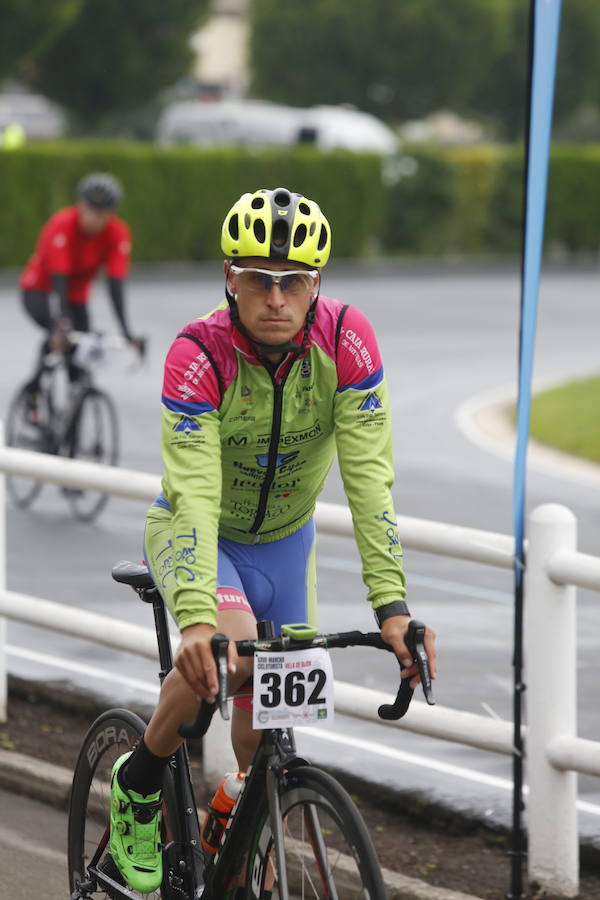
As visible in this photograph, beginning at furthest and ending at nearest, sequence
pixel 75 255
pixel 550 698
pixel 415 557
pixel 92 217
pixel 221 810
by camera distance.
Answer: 1. pixel 75 255
2. pixel 92 217
3. pixel 415 557
4. pixel 550 698
5. pixel 221 810

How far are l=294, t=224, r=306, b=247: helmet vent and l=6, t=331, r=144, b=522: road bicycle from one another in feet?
25.2

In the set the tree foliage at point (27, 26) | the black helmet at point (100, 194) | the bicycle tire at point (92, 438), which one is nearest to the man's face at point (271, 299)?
the black helmet at point (100, 194)

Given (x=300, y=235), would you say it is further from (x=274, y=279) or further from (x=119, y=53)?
(x=119, y=53)

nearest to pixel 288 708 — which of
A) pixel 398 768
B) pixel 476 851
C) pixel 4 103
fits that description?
pixel 476 851

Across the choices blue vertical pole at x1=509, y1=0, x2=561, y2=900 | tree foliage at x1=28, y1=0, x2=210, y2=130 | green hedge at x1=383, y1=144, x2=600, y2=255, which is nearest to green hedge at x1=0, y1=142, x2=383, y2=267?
green hedge at x1=383, y1=144, x2=600, y2=255

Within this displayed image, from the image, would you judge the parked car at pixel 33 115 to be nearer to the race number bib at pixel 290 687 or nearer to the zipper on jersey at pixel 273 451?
the zipper on jersey at pixel 273 451

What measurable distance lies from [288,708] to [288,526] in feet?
2.20

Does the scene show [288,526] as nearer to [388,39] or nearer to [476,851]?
[476,851]

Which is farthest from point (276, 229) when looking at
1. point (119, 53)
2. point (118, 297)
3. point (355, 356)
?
point (119, 53)

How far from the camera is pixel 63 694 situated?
24.2 feet

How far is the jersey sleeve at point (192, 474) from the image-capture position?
385 cm

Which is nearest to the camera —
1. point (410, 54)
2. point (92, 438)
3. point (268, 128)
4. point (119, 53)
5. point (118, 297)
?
point (92, 438)

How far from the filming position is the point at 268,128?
46344mm

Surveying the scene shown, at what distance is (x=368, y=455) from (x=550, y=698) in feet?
→ 4.61
